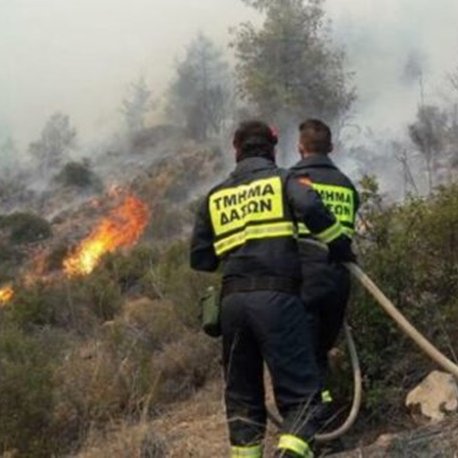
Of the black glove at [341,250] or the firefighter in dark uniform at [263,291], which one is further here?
the black glove at [341,250]

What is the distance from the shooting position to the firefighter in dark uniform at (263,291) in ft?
13.5

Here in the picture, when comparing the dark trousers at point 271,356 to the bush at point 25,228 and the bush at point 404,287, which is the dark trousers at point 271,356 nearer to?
the bush at point 404,287

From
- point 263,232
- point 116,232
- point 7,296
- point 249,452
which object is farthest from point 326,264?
point 116,232

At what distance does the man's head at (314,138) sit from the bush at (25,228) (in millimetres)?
28256

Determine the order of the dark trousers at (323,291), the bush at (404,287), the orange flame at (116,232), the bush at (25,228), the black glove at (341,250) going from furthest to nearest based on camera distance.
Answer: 1. the bush at (25,228)
2. the orange flame at (116,232)
3. the bush at (404,287)
4. the dark trousers at (323,291)
5. the black glove at (341,250)

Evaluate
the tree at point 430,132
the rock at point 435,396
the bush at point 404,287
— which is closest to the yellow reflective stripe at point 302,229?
the bush at point 404,287

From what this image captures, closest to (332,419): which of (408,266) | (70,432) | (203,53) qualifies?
(408,266)

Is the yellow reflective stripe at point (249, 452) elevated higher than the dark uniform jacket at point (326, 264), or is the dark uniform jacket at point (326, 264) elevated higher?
the dark uniform jacket at point (326, 264)

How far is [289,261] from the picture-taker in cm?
425

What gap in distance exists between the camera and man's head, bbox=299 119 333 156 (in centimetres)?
532

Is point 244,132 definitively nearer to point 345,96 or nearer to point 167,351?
point 167,351

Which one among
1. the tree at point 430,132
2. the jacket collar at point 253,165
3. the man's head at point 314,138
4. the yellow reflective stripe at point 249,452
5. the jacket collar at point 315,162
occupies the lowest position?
the yellow reflective stripe at point 249,452

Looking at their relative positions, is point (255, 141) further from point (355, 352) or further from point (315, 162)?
point (355, 352)

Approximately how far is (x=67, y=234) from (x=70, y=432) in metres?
31.2
